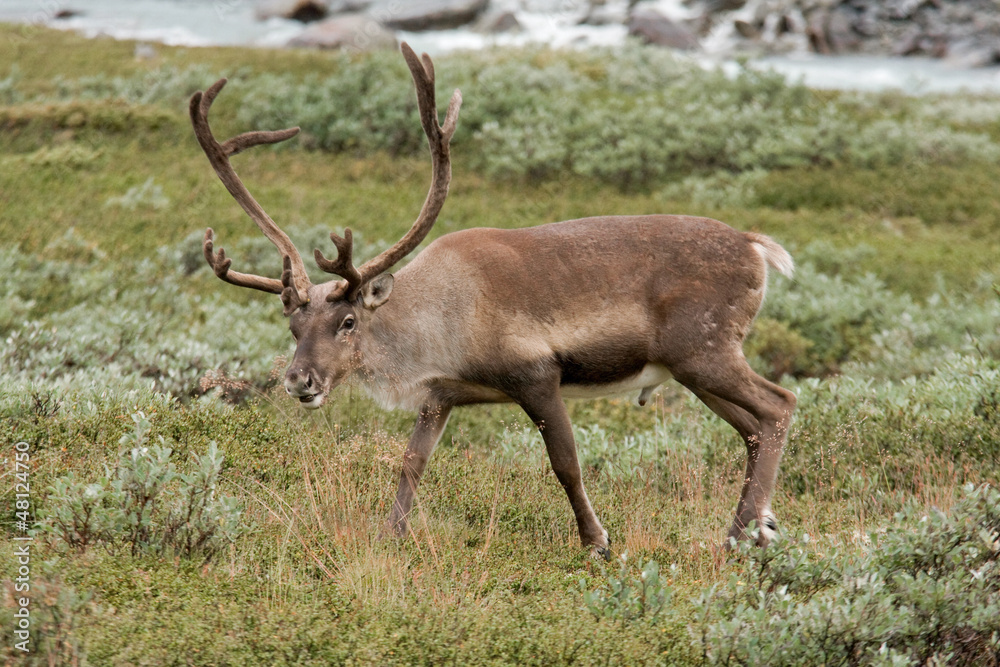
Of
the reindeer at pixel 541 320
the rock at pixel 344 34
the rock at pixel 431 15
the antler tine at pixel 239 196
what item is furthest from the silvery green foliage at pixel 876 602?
the rock at pixel 431 15

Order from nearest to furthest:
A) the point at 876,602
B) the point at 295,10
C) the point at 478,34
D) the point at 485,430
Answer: the point at 876,602 → the point at 485,430 → the point at 478,34 → the point at 295,10

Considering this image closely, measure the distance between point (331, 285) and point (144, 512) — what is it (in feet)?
6.08

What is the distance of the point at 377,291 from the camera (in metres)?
5.93

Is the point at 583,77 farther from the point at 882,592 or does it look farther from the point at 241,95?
the point at 882,592

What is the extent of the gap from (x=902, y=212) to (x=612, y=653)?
1575 cm

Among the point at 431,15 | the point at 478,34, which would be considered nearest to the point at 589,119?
the point at 478,34

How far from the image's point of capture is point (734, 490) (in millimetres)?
6766

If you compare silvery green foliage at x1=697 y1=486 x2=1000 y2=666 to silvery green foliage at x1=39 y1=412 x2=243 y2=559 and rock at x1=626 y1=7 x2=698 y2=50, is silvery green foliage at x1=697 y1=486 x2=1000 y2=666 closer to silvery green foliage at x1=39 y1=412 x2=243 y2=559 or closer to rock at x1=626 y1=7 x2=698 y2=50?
silvery green foliage at x1=39 y1=412 x2=243 y2=559

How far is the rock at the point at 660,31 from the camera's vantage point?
1430 inches

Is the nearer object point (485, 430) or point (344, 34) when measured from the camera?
point (485, 430)

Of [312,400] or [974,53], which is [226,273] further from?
[974,53]

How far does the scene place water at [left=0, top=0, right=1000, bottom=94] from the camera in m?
34.5

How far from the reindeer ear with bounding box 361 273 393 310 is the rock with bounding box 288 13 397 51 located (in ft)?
76.1

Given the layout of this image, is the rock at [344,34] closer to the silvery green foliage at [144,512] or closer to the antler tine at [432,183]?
the antler tine at [432,183]
